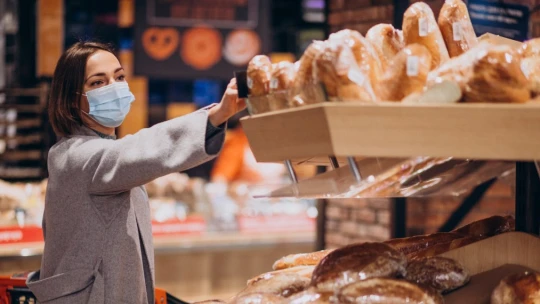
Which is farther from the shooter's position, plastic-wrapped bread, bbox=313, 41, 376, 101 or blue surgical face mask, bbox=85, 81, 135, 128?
blue surgical face mask, bbox=85, 81, 135, 128

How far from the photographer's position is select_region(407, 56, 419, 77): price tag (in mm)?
A: 1542

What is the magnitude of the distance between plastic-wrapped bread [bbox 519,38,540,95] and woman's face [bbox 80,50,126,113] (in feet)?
4.22

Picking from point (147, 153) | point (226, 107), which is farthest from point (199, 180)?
point (226, 107)

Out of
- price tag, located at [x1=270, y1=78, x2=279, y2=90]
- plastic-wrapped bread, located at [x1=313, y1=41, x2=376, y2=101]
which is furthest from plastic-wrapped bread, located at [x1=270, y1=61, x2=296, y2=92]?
plastic-wrapped bread, located at [x1=313, y1=41, x2=376, y2=101]

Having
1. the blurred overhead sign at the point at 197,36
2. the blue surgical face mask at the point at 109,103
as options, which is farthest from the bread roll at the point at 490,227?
the blurred overhead sign at the point at 197,36

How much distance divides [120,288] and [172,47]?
425cm

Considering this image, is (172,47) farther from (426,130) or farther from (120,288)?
(426,130)

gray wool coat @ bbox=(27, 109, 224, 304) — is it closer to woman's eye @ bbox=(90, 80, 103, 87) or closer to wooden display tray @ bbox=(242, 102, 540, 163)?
woman's eye @ bbox=(90, 80, 103, 87)

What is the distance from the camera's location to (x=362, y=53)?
5.30 ft

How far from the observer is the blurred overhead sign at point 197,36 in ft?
20.3

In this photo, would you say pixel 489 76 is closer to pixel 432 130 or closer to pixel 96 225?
pixel 432 130

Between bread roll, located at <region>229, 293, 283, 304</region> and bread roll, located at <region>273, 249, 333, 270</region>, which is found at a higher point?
bread roll, located at <region>229, 293, 283, 304</region>

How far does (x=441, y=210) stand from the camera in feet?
15.3

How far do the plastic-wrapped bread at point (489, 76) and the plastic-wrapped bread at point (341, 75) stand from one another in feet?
0.45
